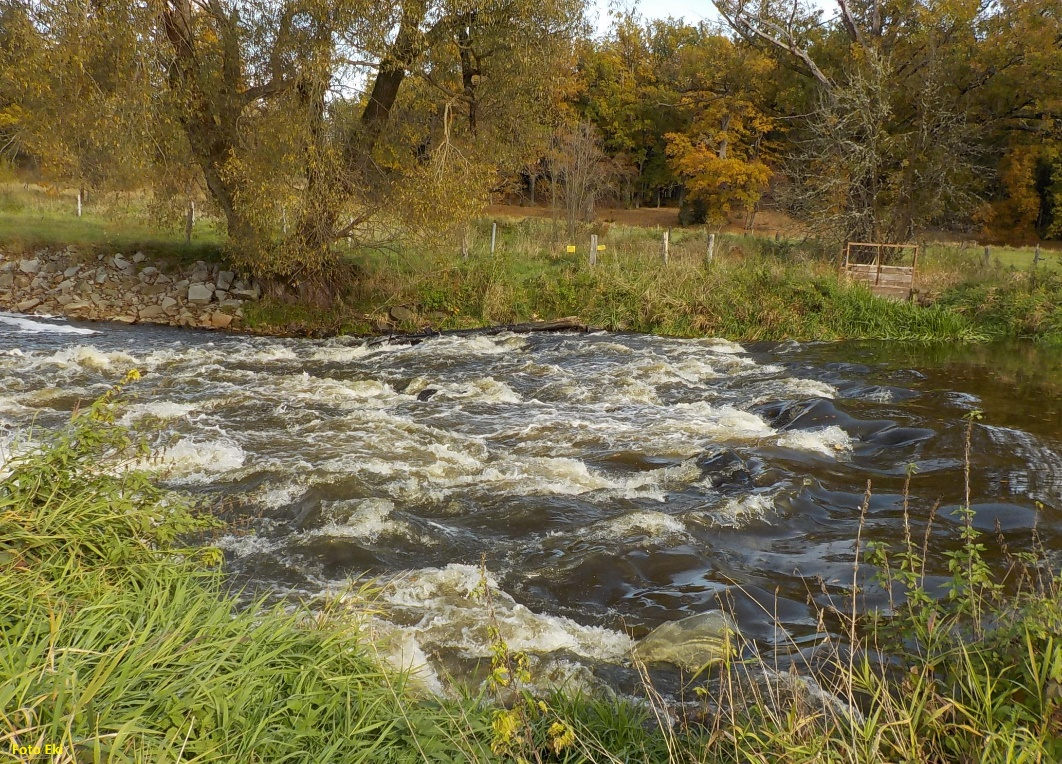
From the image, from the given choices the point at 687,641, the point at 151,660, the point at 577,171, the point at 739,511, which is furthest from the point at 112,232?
the point at 151,660

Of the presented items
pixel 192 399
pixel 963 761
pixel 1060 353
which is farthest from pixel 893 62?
pixel 963 761

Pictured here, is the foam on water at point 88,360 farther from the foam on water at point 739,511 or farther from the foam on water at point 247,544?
the foam on water at point 739,511

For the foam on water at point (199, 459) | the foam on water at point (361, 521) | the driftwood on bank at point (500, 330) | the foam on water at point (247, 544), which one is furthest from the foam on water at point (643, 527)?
the driftwood on bank at point (500, 330)

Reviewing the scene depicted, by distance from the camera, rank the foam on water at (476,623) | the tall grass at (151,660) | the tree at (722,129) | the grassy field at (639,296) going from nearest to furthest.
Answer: the tall grass at (151,660), the foam on water at (476,623), the grassy field at (639,296), the tree at (722,129)

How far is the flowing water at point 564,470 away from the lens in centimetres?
541

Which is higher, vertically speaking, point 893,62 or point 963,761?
point 893,62

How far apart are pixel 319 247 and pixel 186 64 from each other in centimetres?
414

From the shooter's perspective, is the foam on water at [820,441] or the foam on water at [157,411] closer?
the foam on water at [820,441]

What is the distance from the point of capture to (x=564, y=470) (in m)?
8.17

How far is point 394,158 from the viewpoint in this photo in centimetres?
1702

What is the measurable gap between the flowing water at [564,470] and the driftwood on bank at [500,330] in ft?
5.80

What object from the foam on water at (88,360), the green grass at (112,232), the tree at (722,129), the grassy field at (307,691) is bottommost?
the foam on water at (88,360)

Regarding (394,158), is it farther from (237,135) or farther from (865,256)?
(865,256)

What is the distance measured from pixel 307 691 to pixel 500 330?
49.8ft
